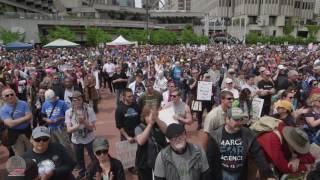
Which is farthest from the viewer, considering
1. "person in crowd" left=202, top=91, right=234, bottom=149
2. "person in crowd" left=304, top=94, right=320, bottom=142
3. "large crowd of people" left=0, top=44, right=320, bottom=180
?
"person in crowd" left=304, top=94, right=320, bottom=142

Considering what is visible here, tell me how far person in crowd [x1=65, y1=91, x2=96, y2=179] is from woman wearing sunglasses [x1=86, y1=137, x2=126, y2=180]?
6.76ft

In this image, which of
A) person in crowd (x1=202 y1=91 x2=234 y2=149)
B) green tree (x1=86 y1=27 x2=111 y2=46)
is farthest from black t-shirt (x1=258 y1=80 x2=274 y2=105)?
green tree (x1=86 y1=27 x2=111 y2=46)

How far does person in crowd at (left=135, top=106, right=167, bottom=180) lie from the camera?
4980 mm

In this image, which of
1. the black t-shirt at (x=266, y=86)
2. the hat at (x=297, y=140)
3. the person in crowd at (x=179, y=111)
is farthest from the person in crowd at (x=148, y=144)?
the black t-shirt at (x=266, y=86)

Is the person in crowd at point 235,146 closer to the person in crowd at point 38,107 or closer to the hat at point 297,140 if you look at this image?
the hat at point 297,140

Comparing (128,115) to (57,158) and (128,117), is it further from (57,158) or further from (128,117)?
(57,158)

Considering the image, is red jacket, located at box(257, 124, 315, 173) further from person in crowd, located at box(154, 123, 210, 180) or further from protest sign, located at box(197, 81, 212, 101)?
protest sign, located at box(197, 81, 212, 101)

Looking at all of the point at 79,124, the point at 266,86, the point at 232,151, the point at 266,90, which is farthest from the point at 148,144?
the point at 266,86

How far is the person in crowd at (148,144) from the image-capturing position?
4.98 meters

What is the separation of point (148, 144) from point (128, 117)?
1.19 m

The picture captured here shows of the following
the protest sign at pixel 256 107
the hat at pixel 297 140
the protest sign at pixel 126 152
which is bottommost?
the protest sign at pixel 126 152

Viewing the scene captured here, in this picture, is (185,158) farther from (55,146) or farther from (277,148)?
(55,146)

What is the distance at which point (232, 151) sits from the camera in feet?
13.9

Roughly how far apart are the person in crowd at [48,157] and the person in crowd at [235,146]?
1.56 metres
